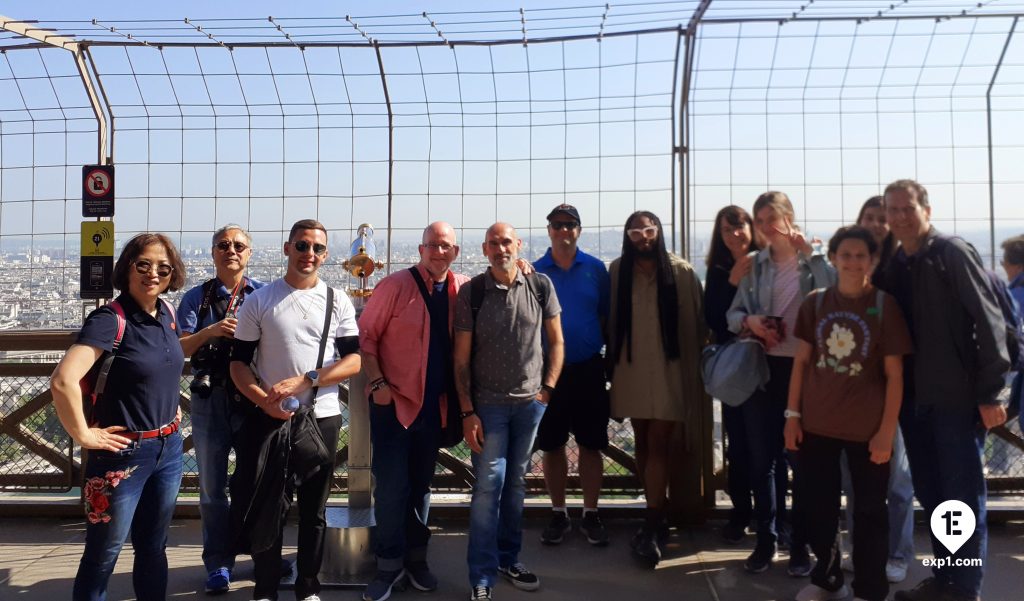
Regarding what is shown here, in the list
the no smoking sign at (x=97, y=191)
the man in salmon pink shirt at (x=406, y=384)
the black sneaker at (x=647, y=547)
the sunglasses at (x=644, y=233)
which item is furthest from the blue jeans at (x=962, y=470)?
the no smoking sign at (x=97, y=191)

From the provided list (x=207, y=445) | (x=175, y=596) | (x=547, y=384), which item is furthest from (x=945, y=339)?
(x=175, y=596)

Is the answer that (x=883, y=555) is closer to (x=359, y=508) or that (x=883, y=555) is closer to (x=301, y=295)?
(x=359, y=508)

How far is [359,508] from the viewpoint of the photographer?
14.1ft

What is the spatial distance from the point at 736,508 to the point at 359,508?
2064 millimetres

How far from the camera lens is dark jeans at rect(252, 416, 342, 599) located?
364 centimetres

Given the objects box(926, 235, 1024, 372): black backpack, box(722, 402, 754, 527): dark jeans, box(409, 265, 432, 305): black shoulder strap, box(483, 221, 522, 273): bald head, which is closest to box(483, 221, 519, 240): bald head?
box(483, 221, 522, 273): bald head

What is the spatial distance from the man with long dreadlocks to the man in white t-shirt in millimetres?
1515

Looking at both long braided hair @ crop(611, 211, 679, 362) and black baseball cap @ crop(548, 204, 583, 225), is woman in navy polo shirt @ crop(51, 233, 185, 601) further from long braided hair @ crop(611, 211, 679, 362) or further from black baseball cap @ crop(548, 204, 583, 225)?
long braided hair @ crop(611, 211, 679, 362)

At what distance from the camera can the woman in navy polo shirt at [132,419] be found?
294 cm

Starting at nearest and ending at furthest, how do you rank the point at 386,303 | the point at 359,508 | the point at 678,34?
the point at 386,303, the point at 359,508, the point at 678,34

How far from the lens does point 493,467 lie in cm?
388

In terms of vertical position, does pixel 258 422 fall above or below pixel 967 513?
above

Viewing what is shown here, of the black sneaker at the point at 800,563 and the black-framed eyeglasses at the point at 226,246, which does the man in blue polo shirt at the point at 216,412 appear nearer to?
the black-framed eyeglasses at the point at 226,246

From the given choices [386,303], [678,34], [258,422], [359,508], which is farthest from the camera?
[678,34]
